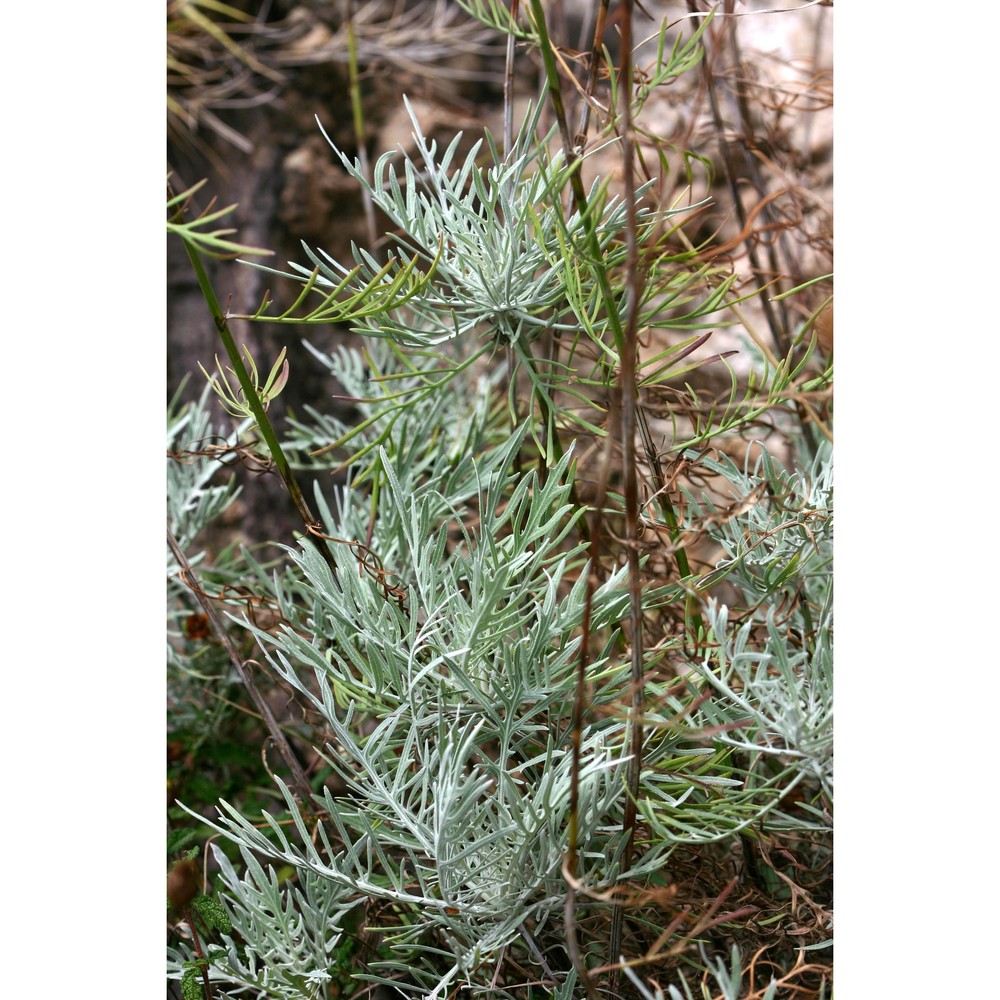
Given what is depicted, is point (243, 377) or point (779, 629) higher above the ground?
point (243, 377)

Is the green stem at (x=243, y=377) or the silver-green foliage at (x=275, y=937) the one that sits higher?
the green stem at (x=243, y=377)

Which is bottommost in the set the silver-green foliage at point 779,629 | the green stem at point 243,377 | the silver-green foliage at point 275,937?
the silver-green foliage at point 275,937

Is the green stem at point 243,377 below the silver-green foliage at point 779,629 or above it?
above

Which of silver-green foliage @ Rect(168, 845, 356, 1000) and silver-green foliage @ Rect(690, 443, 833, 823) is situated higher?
silver-green foliage @ Rect(690, 443, 833, 823)

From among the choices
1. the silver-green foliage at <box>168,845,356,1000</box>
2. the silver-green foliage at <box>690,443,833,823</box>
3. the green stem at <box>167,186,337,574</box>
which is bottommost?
the silver-green foliage at <box>168,845,356,1000</box>

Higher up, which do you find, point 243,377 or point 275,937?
point 243,377

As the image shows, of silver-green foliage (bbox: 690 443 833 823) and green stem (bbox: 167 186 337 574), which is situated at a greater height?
green stem (bbox: 167 186 337 574)

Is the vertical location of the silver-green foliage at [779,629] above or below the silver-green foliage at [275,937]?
above

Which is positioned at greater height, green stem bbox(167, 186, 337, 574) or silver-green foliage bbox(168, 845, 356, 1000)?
green stem bbox(167, 186, 337, 574)
